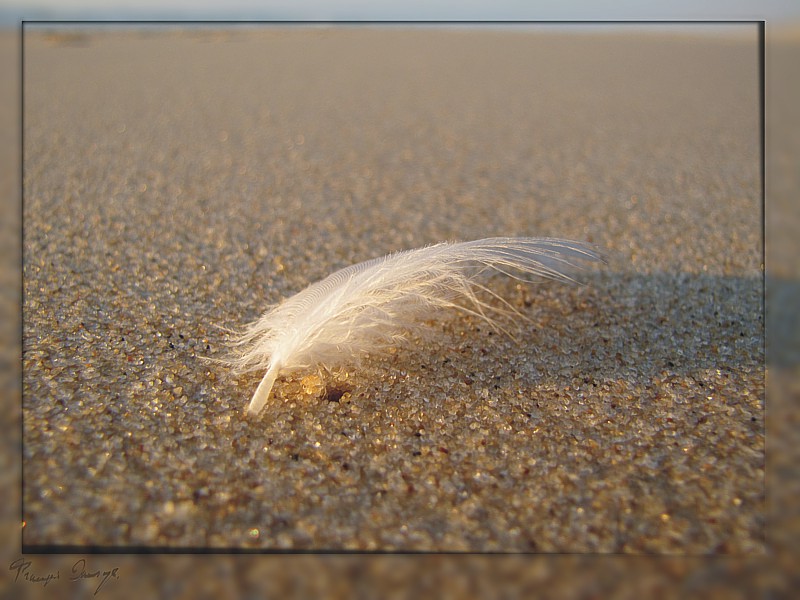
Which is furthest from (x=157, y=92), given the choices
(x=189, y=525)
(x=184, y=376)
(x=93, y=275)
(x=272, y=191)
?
(x=189, y=525)

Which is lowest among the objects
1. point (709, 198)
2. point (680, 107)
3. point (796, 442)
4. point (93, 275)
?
point (796, 442)

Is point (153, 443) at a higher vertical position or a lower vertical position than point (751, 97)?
lower

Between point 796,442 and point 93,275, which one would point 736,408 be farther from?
point 93,275
